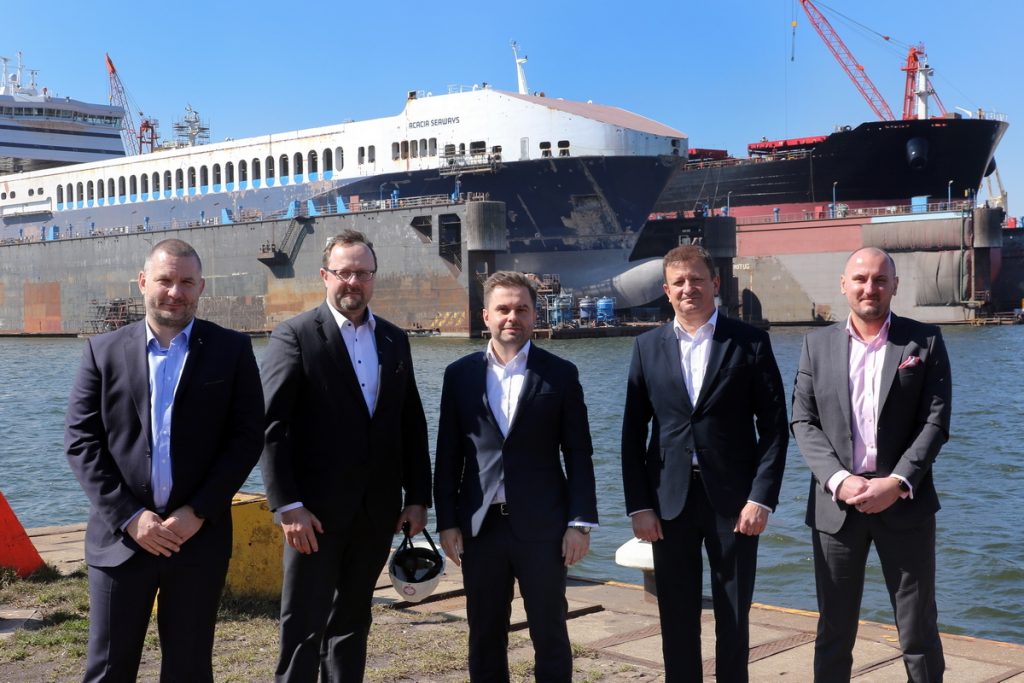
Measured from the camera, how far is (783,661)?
5078 mm

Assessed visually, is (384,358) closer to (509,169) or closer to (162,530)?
(162,530)

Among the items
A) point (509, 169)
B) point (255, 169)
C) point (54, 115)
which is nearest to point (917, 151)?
point (509, 169)

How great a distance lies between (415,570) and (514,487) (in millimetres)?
708

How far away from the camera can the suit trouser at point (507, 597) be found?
13.2 feet

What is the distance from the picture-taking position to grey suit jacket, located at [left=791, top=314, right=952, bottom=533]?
3996 millimetres

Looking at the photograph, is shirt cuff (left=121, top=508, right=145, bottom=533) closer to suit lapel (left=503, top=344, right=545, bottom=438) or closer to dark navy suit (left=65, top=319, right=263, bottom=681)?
dark navy suit (left=65, top=319, right=263, bottom=681)

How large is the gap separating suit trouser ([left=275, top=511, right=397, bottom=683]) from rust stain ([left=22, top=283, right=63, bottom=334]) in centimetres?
5072

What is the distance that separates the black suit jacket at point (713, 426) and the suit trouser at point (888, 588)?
0.32 metres

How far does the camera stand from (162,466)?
371 cm

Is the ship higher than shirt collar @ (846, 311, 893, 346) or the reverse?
higher

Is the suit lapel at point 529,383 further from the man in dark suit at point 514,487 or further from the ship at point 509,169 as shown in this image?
the ship at point 509,169

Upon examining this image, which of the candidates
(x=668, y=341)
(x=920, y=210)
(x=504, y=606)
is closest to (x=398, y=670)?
(x=504, y=606)

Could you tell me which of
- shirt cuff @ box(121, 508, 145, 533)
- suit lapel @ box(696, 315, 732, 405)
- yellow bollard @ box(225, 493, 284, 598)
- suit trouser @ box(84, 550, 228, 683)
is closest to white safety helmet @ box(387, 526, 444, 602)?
suit trouser @ box(84, 550, 228, 683)

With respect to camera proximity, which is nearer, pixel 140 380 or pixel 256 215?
pixel 140 380
